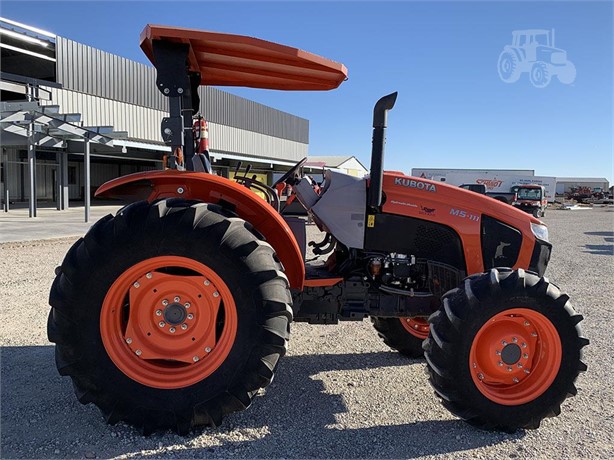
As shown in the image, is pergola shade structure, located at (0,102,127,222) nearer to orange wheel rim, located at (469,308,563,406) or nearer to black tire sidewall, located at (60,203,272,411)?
black tire sidewall, located at (60,203,272,411)

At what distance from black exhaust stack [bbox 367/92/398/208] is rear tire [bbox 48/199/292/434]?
95 cm

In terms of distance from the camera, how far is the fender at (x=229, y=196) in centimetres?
291

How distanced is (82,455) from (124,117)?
25877 millimetres

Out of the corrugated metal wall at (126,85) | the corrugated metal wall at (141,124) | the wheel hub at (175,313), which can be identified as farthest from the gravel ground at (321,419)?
the corrugated metal wall at (141,124)

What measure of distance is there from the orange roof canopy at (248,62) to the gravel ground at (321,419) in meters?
2.27

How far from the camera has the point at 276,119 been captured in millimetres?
39938

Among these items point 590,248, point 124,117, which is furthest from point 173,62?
point 124,117

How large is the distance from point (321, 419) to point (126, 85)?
2621 cm

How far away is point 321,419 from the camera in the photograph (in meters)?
3.02

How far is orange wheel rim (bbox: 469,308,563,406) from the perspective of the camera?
2914 mm

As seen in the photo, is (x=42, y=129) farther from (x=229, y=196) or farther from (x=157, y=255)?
(x=157, y=255)

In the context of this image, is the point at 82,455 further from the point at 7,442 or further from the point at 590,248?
the point at 590,248

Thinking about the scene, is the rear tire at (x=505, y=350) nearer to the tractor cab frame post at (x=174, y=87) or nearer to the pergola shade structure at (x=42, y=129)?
the tractor cab frame post at (x=174, y=87)

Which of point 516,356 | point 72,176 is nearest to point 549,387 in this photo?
point 516,356
